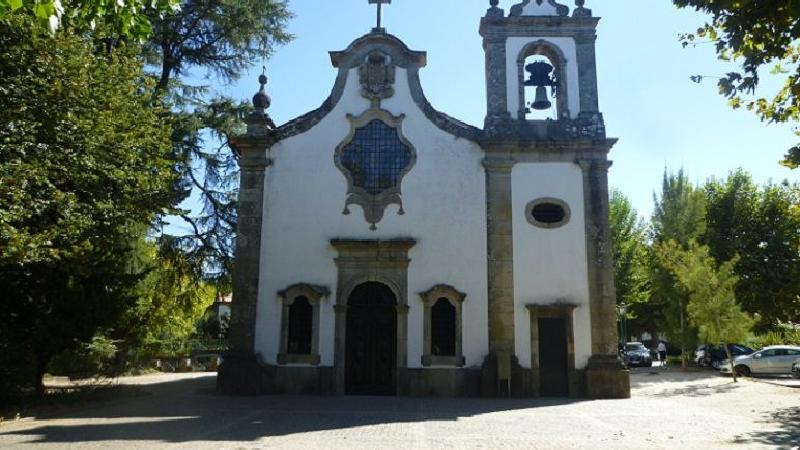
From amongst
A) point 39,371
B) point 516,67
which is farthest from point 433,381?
point 39,371

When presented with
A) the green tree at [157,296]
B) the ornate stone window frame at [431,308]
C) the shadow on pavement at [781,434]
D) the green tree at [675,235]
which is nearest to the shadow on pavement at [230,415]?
the ornate stone window frame at [431,308]

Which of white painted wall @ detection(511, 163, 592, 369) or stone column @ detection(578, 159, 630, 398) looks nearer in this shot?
stone column @ detection(578, 159, 630, 398)

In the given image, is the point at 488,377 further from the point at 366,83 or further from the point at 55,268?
the point at 55,268

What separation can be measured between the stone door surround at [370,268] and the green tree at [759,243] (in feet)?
66.9

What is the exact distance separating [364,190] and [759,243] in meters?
24.0

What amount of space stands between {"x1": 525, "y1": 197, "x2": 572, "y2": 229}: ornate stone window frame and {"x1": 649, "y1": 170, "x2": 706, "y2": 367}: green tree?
13524mm

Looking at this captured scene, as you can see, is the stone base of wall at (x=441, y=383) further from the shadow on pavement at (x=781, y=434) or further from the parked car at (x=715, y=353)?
the parked car at (x=715, y=353)

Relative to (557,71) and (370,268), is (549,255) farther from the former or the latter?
(557,71)

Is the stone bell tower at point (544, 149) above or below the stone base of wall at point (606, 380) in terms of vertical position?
above

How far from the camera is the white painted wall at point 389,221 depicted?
1698 cm

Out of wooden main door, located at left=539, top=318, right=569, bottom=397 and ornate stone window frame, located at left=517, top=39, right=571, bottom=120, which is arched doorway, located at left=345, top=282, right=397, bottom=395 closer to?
wooden main door, located at left=539, top=318, right=569, bottom=397

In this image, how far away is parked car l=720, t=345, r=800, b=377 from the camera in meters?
24.3

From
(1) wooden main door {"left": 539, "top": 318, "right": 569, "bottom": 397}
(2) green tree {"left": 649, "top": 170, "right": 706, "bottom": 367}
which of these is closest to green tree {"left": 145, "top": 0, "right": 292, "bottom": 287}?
(1) wooden main door {"left": 539, "top": 318, "right": 569, "bottom": 397}

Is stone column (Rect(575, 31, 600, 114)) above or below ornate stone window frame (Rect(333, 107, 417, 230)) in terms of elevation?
above
